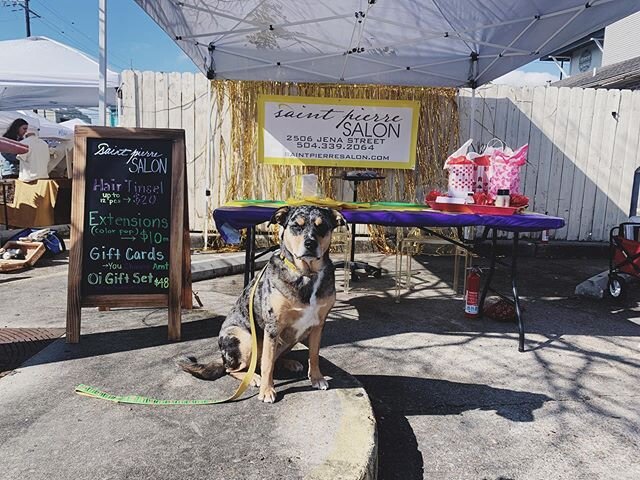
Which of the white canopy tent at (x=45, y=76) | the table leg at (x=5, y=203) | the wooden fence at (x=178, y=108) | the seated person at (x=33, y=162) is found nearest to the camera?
the table leg at (x=5, y=203)

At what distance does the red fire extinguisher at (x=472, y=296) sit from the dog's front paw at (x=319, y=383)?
2302 mm

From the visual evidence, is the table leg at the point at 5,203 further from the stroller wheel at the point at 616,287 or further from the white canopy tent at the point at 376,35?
the stroller wheel at the point at 616,287

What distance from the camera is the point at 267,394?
2.47 metres

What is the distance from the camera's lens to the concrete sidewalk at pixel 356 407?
6.61ft

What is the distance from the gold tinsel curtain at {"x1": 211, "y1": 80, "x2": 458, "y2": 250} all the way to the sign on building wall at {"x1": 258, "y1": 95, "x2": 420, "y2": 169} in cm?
14

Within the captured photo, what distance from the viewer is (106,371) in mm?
2879

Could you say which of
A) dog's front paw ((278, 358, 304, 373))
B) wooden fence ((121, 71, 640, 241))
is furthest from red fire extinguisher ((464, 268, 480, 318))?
wooden fence ((121, 71, 640, 241))

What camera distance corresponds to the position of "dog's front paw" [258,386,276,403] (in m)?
2.46

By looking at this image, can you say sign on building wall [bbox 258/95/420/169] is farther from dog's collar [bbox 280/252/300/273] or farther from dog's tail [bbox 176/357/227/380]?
dog's collar [bbox 280/252/300/273]

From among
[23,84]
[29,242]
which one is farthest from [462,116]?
[23,84]

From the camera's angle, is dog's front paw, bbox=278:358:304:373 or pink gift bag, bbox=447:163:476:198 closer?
dog's front paw, bbox=278:358:304:373

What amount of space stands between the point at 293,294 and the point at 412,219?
1.69m

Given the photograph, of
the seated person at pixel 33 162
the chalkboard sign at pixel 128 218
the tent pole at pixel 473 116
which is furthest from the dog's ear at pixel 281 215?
the seated person at pixel 33 162

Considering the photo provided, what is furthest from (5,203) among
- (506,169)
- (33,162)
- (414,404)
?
(506,169)
